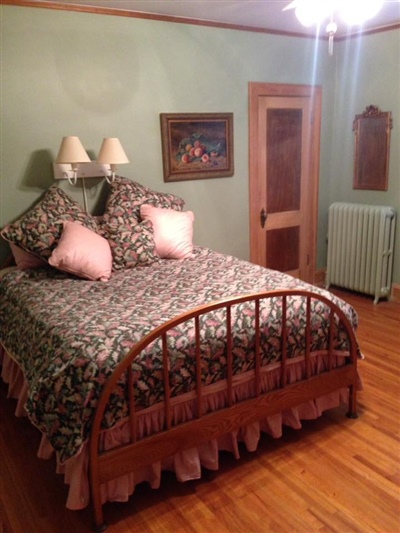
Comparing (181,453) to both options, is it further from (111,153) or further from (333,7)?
(333,7)

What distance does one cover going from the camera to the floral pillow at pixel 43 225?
9.32ft

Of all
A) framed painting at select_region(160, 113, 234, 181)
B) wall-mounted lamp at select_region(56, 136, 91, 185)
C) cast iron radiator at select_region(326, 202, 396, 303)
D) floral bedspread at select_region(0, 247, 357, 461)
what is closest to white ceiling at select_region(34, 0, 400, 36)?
framed painting at select_region(160, 113, 234, 181)

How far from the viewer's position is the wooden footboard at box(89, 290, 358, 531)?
1.79m

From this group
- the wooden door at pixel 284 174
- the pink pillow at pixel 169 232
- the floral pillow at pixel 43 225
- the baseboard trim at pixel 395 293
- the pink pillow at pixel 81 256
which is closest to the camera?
the pink pillow at pixel 81 256

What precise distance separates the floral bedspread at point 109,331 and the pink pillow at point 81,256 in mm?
66

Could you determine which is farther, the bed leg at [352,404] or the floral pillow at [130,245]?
the floral pillow at [130,245]

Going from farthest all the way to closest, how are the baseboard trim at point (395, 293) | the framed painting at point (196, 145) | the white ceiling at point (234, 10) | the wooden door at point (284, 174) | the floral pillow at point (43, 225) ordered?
the baseboard trim at point (395, 293) → the wooden door at point (284, 174) → the framed painting at point (196, 145) → the white ceiling at point (234, 10) → the floral pillow at point (43, 225)

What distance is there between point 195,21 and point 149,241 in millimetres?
1793

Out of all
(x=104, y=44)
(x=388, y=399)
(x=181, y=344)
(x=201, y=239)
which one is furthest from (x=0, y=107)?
(x=388, y=399)

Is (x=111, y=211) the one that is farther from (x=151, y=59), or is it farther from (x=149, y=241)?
(x=151, y=59)

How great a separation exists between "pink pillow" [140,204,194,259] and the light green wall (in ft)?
1.40

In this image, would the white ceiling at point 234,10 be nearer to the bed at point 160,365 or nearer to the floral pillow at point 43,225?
the floral pillow at point 43,225

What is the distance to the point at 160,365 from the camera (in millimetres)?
1879

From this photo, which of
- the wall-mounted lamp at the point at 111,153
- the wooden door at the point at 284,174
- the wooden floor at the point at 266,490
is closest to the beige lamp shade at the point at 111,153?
the wall-mounted lamp at the point at 111,153
